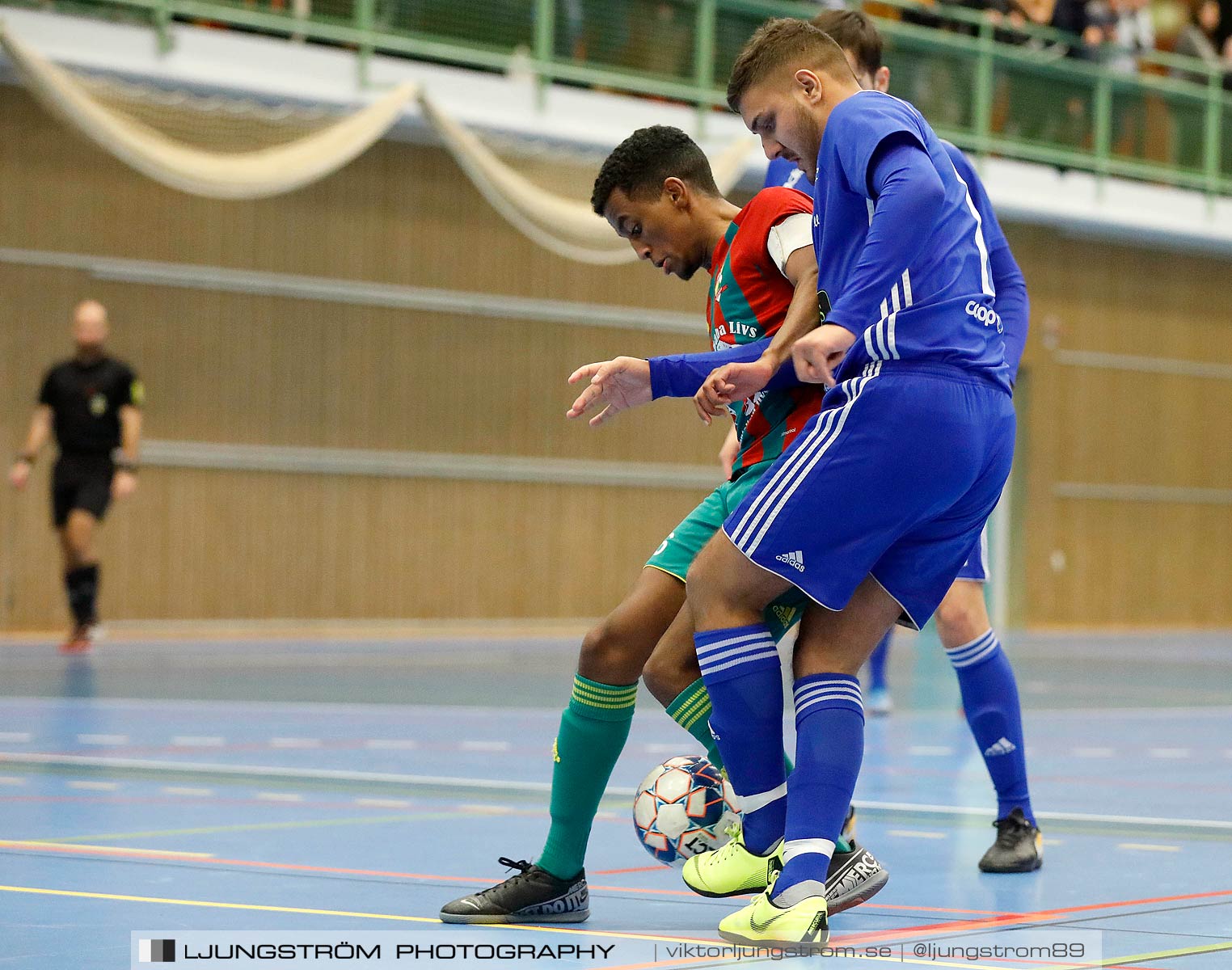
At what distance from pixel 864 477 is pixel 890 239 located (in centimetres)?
41

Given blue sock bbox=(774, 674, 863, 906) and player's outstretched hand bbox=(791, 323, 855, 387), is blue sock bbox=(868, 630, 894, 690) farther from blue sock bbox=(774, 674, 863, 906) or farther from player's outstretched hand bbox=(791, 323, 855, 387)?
player's outstretched hand bbox=(791, 323, 855, 387)

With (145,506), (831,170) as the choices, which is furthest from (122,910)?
(145,506)

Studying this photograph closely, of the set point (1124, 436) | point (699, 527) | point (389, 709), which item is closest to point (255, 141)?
point (389, 709)

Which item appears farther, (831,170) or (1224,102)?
(1224,102)

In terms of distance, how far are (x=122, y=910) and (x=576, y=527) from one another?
13.4 meters

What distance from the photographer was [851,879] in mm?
3545

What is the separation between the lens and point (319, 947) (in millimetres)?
3129

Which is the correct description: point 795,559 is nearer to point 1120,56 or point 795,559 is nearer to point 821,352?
point 821,352

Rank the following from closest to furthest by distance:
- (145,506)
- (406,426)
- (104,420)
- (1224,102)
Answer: (104,420) → (145,506) → (406,426) → (1224,102)

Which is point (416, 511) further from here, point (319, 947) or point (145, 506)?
point (319, 947)

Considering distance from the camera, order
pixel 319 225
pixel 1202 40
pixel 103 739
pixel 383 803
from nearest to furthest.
Answer: pixel 383 803
pixel 103 739
pixel 319 225
pixel 1202 40

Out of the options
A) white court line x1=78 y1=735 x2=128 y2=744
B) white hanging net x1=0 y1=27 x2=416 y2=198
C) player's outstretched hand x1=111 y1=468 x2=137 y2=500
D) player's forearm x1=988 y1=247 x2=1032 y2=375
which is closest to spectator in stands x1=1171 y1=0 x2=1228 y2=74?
white hanging net x1=0 y1=27 x2=416 y2=198

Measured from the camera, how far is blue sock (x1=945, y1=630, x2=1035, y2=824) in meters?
4.58

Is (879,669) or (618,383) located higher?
(618,383)
